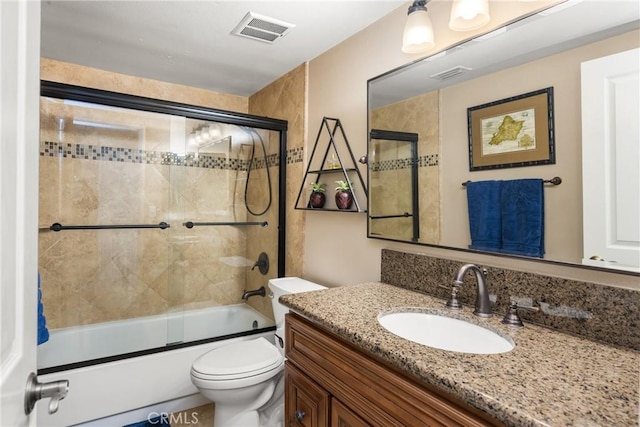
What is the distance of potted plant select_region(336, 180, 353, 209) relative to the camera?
6.45ft

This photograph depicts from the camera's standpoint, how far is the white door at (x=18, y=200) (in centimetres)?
51

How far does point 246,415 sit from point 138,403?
74 cm

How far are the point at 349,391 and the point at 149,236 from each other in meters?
2.03

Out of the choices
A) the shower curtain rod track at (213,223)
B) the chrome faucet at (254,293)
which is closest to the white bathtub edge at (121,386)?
the chrome faucet at (254,293)

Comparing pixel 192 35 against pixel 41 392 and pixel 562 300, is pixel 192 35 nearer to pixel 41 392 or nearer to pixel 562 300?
pixel 41 392

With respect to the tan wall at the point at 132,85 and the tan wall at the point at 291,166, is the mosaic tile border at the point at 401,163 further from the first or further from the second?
the tan wall at the point at 132,85

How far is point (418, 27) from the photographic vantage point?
143 centimetres

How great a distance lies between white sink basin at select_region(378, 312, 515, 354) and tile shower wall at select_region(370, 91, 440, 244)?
0.38 meters

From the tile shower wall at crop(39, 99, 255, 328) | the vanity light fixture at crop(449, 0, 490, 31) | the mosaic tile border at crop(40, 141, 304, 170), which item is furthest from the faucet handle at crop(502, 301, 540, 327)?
the tile shower wall at crop(39, 99, 255, 328)

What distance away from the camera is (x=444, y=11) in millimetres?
1528

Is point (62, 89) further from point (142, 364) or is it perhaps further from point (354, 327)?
point (354, 327)

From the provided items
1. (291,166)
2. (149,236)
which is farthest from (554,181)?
(149,236)

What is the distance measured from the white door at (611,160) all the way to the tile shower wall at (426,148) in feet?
1.78

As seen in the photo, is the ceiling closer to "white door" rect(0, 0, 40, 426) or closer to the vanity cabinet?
"white door" rect(0, 0, 40, 426)
